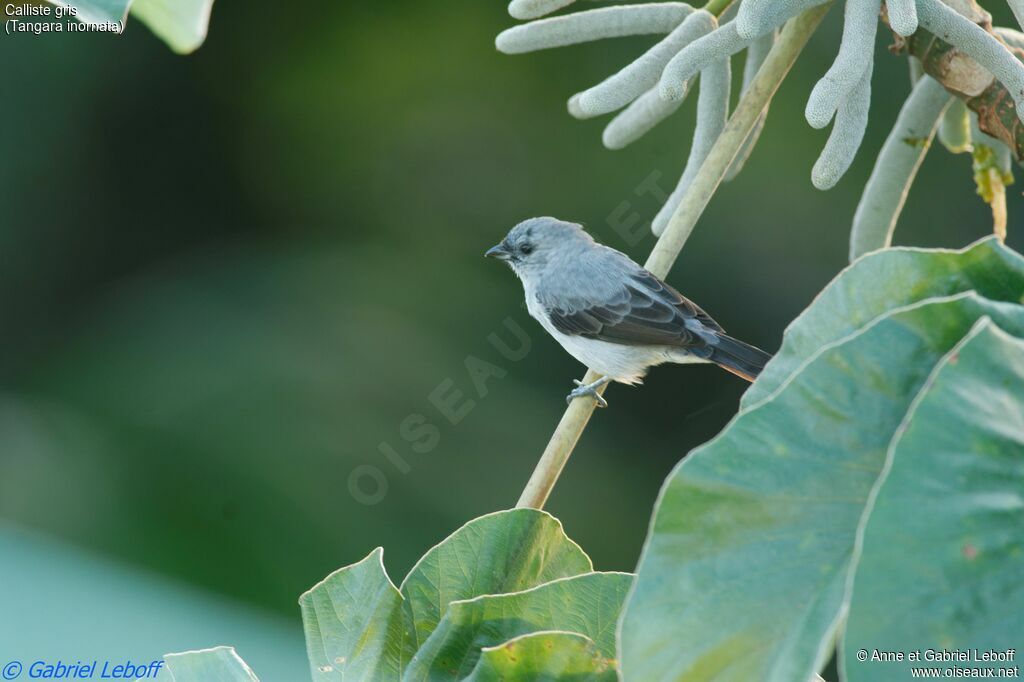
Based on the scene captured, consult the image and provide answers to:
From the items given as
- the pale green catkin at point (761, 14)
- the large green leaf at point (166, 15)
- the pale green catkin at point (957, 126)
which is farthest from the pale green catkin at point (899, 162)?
the large green leaf at point (166, 15)

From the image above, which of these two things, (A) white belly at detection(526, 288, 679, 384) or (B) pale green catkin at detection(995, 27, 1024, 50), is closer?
(B) pale green catkin at detection(995, 27, 1024, 50)

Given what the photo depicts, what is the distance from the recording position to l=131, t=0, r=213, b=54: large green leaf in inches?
24.3

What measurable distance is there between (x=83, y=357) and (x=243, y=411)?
47 centimetres

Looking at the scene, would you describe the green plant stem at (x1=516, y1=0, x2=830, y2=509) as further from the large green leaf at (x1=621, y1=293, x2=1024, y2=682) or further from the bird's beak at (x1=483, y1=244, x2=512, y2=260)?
the bird's beak at (x1=483, y1=244, x2=512, y2=260)

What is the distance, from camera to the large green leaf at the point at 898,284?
61 centimetres

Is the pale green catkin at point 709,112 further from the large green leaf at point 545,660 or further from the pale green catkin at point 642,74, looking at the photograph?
the large green leaf at point 545,660

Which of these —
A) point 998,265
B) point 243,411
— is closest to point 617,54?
point 243,411

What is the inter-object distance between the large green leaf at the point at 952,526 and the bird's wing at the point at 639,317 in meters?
1.22

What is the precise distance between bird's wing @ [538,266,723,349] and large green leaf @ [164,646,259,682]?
3.63 ft

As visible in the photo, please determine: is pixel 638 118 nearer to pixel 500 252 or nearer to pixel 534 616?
pixel 534 616

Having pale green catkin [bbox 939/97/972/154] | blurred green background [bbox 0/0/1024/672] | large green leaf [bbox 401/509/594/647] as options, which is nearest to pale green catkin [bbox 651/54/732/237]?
pale green catkin [bbox 939/97/972/154]

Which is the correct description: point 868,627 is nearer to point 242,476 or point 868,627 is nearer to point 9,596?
point 9,596

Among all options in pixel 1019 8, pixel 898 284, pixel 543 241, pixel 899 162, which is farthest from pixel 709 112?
pixel 543 241

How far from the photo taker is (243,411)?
8.85ft
